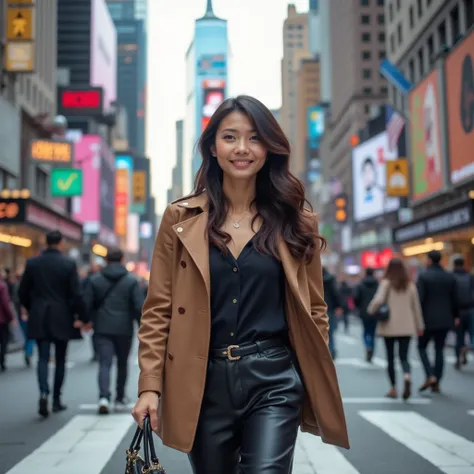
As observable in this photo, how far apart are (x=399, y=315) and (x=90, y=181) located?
87.9m

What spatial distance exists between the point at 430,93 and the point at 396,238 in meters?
7.84

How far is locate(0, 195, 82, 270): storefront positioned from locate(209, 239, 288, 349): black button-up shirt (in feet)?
90.1

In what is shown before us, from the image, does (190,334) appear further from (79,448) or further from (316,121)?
(316,121)

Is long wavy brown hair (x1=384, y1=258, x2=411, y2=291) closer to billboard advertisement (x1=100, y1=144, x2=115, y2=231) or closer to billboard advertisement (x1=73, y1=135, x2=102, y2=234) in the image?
billboard advertisement (x1=73, y1=135, x2=102, y2=234)

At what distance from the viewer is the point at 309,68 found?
169 meters

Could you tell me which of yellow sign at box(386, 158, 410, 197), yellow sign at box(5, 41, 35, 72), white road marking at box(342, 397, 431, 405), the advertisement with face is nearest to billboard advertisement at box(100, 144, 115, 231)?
the advertisement with face

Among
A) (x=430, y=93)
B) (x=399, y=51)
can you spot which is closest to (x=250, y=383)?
(x=430, y=93)

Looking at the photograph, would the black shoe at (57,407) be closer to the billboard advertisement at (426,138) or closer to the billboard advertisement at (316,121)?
the billboard advertisement at (426,138)

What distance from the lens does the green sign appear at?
47938 millimetres

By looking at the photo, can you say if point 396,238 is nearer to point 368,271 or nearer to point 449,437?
point 368,271

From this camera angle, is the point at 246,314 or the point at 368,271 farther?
the point at 368,271

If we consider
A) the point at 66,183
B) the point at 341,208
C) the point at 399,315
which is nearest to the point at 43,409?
the point at 399,315

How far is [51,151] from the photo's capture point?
45.8 metres

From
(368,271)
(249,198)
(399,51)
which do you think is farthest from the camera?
(399,51)
